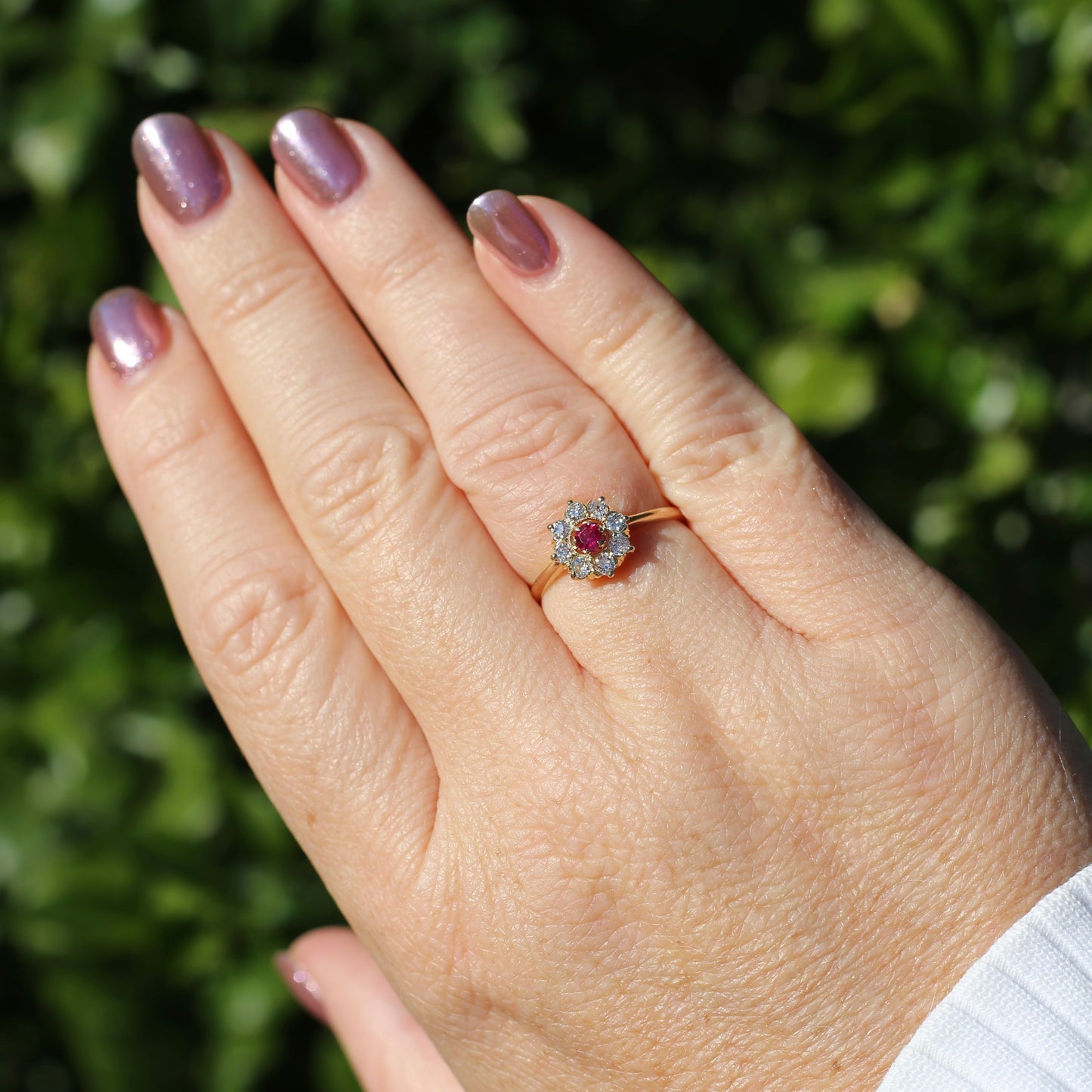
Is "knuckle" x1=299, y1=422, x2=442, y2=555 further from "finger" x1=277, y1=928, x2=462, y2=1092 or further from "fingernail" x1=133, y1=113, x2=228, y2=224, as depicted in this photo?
"finger" x1=277, y1=928, x2=462, y2=1092

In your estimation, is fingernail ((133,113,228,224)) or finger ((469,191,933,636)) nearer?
finger ((469,191,933,636))

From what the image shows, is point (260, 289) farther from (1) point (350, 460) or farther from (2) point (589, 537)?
(2) point (589, 537)

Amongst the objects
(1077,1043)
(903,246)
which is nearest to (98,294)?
(903,246)

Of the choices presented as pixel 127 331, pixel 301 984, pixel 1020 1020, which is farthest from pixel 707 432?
pixel 301 984

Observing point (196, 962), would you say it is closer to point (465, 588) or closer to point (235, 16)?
point (465, 588)

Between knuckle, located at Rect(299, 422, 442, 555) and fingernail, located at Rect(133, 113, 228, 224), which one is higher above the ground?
fingernail, located at Rect(133, 113, 228, 224)

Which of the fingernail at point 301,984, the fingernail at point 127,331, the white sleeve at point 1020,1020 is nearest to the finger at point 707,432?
the white sleeve at point 1020,1020

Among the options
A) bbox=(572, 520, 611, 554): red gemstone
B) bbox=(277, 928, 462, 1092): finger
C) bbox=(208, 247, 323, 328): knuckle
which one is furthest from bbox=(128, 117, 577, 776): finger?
bbox=(277, 928, 462, 1092): finger

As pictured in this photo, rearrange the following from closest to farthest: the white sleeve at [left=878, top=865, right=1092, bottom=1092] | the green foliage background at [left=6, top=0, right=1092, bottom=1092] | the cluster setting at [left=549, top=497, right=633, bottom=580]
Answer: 1. the white sleeve at [left=878, top=865, right=1092, bottom=1092]
2. the cluster setting at [left=549, top=497, right=633, bottom=580]
3. the green foliage background at [left=6, top=0, right=1092, bottom=1092]
